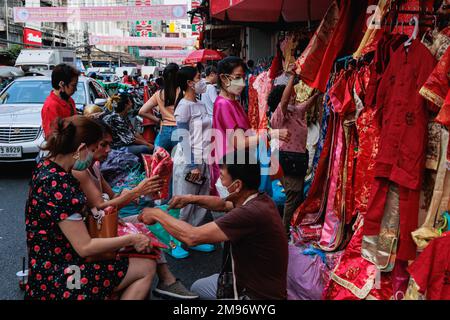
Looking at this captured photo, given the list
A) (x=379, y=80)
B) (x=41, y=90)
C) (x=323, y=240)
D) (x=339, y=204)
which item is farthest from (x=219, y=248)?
(x=41, y=90)

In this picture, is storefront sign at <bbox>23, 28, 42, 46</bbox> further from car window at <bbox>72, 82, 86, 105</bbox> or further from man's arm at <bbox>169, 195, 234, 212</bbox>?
man's arm at <bbox>169, 195, 234, 212</bbox>

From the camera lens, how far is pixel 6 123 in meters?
7.81

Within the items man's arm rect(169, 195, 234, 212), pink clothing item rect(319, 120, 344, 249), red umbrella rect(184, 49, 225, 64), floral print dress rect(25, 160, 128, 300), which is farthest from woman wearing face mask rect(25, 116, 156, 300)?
red umbrella rect(184, 49, 225, 64)

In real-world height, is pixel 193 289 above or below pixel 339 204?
below

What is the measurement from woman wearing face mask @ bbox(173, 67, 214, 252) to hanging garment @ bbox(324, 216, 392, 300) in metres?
1.71

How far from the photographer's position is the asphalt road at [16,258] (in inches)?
159

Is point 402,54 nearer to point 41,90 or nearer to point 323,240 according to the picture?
point 323,240

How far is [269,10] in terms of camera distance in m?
6.25

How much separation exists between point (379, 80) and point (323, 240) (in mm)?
1649

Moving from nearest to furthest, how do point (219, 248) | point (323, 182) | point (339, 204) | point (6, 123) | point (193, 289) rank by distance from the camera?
point (193, 289), point (339, 204), point (323, 182), point (219, 248), point (6, 123)

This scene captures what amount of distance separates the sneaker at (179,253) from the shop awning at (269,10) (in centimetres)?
277

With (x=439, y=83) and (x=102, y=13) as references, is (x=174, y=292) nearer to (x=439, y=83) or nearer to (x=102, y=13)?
(x=439, y=83)

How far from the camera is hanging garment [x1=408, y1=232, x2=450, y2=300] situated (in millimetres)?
2441

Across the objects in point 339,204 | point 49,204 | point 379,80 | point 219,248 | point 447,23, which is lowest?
point 219,248
